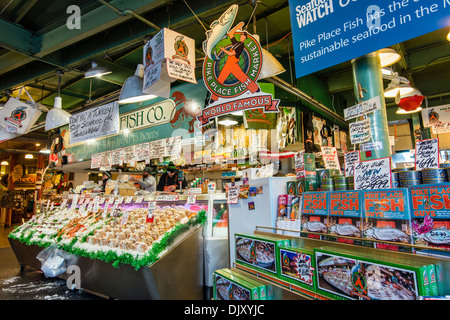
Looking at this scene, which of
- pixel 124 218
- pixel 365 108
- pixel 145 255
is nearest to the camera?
pixel 365 108

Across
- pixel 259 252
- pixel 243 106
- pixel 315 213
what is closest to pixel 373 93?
pixel 243 106

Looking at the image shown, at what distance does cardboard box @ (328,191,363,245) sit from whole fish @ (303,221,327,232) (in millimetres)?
65

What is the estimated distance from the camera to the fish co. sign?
656cm

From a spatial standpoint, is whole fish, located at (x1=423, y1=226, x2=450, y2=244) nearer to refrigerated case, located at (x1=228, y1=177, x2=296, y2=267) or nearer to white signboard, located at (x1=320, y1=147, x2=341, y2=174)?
refrigerated case, located at (x1=228, y1=177, x2=296, y2=267)

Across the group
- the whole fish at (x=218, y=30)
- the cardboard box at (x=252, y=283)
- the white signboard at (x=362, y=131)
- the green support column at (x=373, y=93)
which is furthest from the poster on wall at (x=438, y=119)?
the cardboard box at (x=252, y=283)

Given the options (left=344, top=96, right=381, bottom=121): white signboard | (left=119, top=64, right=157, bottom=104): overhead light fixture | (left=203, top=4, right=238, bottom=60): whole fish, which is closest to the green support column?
(left=344, top=96, right=381, bottom=121): white signboard

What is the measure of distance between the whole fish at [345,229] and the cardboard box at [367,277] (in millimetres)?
289

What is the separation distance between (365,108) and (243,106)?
1.22 m

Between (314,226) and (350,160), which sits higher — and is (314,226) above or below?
below

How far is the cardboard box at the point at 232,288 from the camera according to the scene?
1.87 m

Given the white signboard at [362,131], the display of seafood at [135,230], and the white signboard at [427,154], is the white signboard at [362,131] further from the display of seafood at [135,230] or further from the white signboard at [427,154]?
the display of seafood at [135,230]

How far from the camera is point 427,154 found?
6.31 ft

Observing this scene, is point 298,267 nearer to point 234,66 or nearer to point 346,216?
point 346,216
